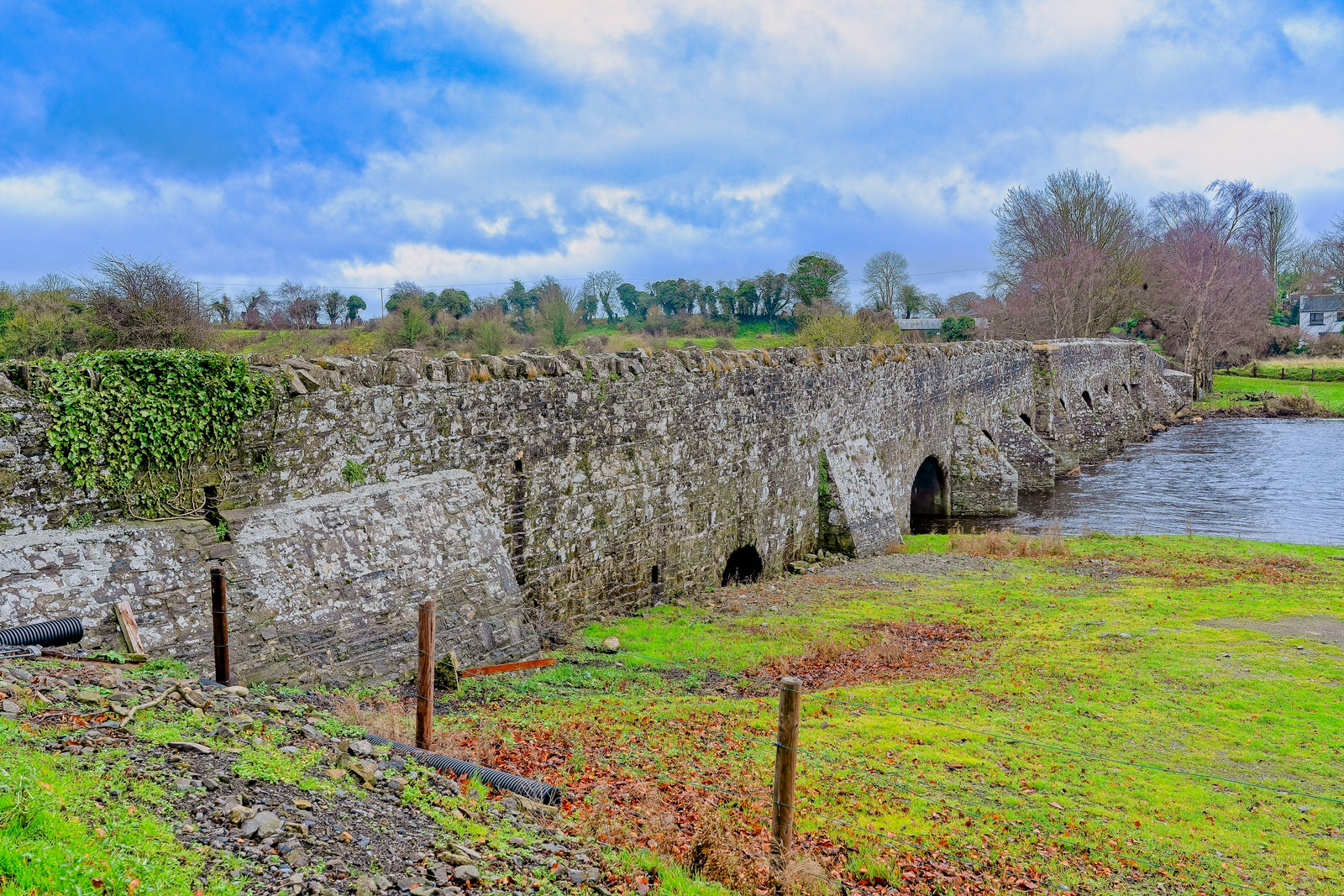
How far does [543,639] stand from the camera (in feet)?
35.8

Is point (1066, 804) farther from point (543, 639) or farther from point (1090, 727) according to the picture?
point (543, 639)

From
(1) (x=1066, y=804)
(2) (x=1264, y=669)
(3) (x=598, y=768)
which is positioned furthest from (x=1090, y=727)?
(3) (x=598, y=768)

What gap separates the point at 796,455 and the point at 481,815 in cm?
1287

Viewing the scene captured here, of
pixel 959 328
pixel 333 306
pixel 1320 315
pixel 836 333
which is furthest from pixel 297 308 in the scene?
pixel 1320 315

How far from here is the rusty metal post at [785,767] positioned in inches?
210

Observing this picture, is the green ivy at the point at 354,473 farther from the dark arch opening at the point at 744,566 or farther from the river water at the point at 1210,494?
the river water at the point at 1210,494

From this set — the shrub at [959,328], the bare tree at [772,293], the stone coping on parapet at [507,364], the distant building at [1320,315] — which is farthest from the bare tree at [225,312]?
the distant building at [1320,315]

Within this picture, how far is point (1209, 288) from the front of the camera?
6006cm

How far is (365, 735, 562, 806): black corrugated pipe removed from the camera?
5844mm

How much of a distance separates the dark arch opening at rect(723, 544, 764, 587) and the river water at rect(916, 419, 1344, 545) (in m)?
10.2

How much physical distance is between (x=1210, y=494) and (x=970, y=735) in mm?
24621

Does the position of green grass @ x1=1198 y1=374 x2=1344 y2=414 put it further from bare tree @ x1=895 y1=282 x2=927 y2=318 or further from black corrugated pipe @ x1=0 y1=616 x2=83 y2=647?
black corrugated pipe @ x1=0 y1=616 x2=83 y2=647

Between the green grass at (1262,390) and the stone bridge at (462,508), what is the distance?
45988mm

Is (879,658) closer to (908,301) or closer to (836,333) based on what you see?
(836,333)
